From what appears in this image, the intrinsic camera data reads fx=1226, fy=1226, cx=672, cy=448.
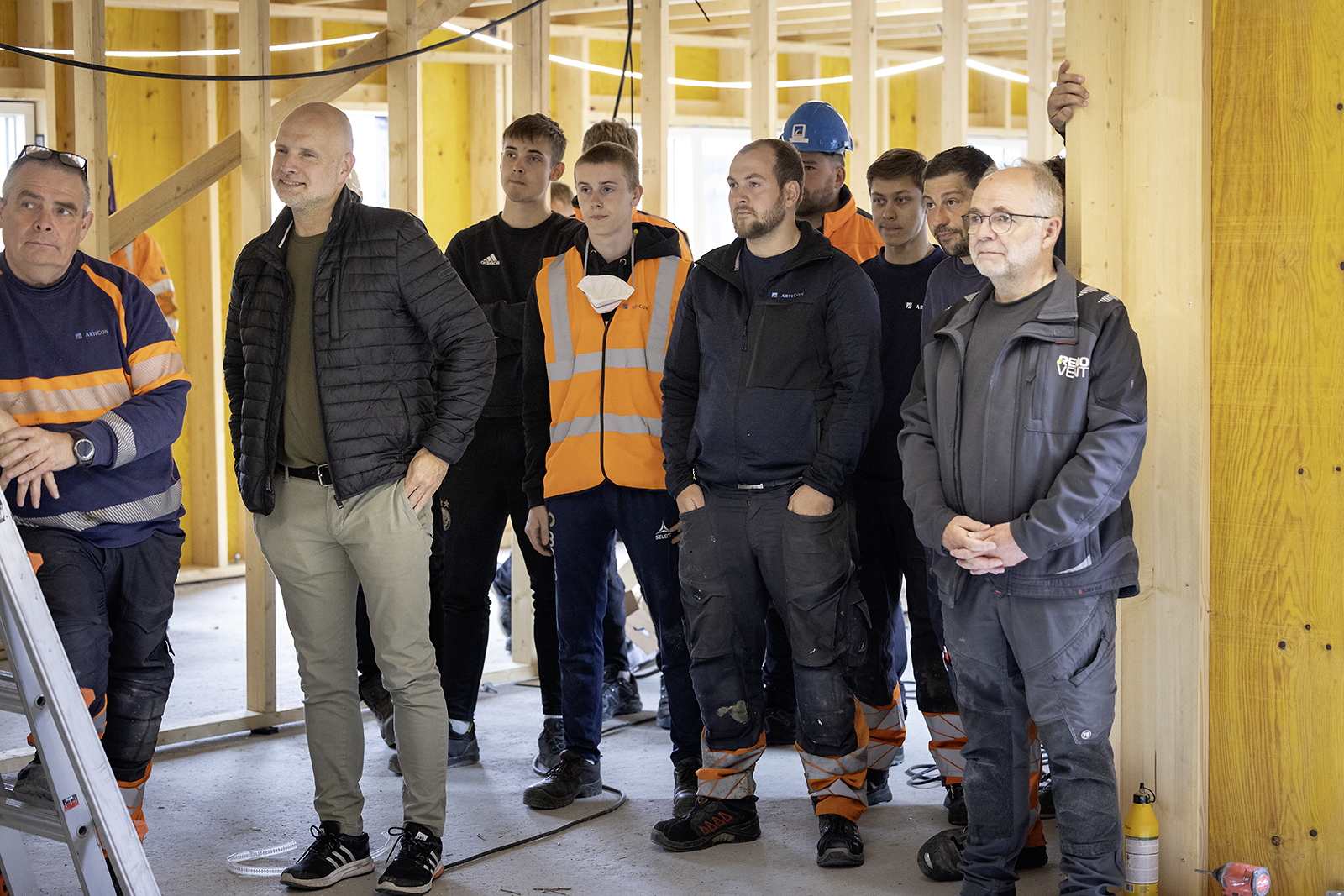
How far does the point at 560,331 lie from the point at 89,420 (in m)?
1.20

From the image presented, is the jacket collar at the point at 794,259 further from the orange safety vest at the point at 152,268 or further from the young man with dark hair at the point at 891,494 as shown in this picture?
the orange safety vest at the point at 152,268

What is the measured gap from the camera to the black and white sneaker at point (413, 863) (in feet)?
9.08

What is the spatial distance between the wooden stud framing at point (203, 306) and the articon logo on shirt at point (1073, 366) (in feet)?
17.6

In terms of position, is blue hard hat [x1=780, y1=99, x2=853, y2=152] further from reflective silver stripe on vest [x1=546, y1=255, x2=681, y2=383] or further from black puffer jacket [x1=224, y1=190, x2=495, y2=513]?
black puffer jacket [x1=224, y1=190, x2=495, y2=513]

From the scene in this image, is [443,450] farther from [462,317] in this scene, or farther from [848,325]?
[848,325]

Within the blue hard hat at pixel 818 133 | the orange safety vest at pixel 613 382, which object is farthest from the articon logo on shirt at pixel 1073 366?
the blue hard hat at pixel 818 133

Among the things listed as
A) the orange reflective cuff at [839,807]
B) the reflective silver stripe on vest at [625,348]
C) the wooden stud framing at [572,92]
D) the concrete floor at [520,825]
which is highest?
the wooden stud framing at [572,92]

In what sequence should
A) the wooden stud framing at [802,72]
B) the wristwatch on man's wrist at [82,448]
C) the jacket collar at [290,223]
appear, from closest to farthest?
the wristwatch on man's wrist at [82,448] < the jacket collar at [290,223] < the wooden stud framing at [802,72]

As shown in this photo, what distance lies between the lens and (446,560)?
12.0 feet

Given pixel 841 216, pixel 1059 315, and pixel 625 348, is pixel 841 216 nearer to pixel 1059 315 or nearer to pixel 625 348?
pixel 625 348

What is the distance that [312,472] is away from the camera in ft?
9.11

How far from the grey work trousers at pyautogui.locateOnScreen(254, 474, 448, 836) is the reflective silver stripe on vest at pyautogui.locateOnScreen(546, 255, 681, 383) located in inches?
26.6

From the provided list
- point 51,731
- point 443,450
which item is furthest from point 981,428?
point 51,731

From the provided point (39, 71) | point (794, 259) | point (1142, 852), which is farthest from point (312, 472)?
point (39, 71)
